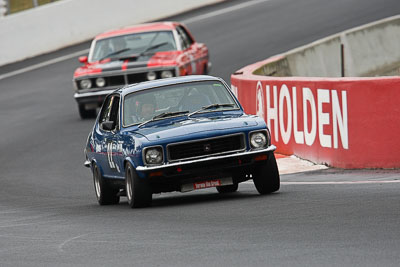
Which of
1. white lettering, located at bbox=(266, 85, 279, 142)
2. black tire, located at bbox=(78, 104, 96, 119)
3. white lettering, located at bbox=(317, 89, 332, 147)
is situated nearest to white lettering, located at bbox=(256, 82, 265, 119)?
white lettering, located at bbox=(266, 85, 279, 142)

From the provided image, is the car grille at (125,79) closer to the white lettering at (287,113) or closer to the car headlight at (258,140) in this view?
the white lettering at (287,113)

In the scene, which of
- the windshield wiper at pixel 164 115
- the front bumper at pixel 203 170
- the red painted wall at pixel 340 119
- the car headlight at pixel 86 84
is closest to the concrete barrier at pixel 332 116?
the red painted wall at pixel 340 119

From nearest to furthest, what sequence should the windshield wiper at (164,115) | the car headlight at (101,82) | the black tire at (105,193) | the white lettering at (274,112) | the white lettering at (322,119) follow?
1. the windshield wiper at (164,115)
2. the black tire at (105,193)
3. the white lettering at (322,119)
4. the white lettering at (274,112)
5. the car headlight at (101,82)

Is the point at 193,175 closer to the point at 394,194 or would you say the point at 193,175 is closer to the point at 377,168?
the point at 394,194

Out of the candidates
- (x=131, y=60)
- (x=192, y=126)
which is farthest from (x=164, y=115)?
(x=131, y=60)

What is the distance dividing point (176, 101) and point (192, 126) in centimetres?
91

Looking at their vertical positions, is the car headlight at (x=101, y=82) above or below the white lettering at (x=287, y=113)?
below

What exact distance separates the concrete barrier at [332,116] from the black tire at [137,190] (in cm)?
334

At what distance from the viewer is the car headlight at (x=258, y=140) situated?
11383 mm

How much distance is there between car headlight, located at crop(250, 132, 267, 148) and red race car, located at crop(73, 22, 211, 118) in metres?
10.5

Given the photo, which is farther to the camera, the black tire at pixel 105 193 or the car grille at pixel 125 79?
the car grille at pixel 125 79

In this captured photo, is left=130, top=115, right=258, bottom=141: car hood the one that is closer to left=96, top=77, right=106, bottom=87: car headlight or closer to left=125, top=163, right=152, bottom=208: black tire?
left=125, top=163, right=152, bottom=208: black tire

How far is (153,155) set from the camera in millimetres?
11250

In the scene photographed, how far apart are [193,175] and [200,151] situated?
253mm
